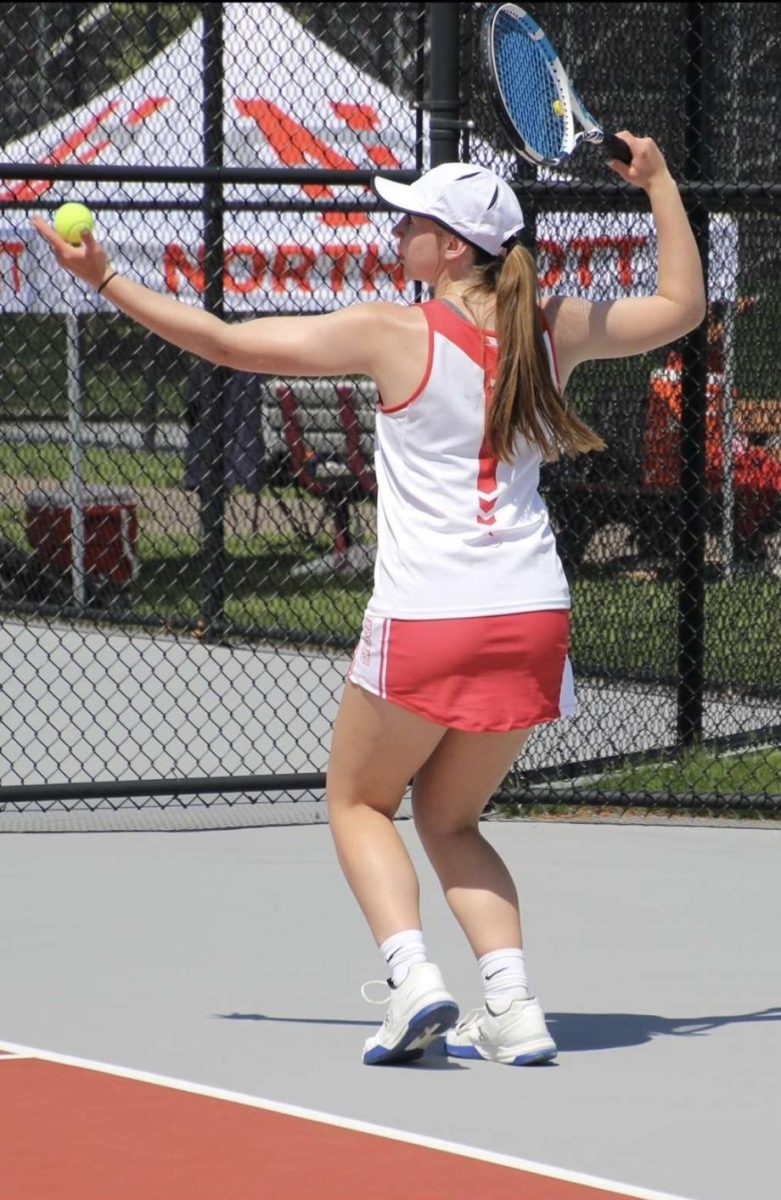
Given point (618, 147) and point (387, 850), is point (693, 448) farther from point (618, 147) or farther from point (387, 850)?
point (387, 850)

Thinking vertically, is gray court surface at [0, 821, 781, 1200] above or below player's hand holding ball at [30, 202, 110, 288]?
below

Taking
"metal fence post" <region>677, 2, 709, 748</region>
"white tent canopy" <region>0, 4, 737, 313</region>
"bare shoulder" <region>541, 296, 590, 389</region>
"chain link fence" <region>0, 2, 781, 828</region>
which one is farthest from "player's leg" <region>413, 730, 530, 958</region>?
"white tent canopy" <region>0, 4, 737, 313</region>

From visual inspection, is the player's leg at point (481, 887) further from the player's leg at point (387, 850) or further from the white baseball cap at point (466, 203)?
the white baseball cap at point (466, 203)

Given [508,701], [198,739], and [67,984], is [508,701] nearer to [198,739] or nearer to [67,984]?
[67,984]

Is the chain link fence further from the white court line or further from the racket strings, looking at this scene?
the white court line

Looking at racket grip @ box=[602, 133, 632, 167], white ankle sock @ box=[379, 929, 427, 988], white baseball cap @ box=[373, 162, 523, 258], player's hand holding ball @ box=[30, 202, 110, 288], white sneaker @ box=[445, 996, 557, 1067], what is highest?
racket grip @ box=[602, 133, 632, 167]

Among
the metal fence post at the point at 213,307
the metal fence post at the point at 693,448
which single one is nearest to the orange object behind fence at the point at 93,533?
the metal fence post at the point at 213,307

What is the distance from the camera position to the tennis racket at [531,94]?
174 inches

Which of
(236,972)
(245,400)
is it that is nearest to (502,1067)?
(236,972)

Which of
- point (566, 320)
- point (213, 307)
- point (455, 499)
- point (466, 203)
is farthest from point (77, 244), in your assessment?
point (213, 307)

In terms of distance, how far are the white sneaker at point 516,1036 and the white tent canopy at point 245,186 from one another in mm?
6166

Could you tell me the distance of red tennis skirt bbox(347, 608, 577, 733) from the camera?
403 centimetres

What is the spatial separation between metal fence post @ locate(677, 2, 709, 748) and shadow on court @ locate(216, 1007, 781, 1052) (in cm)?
286

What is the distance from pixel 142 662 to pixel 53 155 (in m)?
2.93
